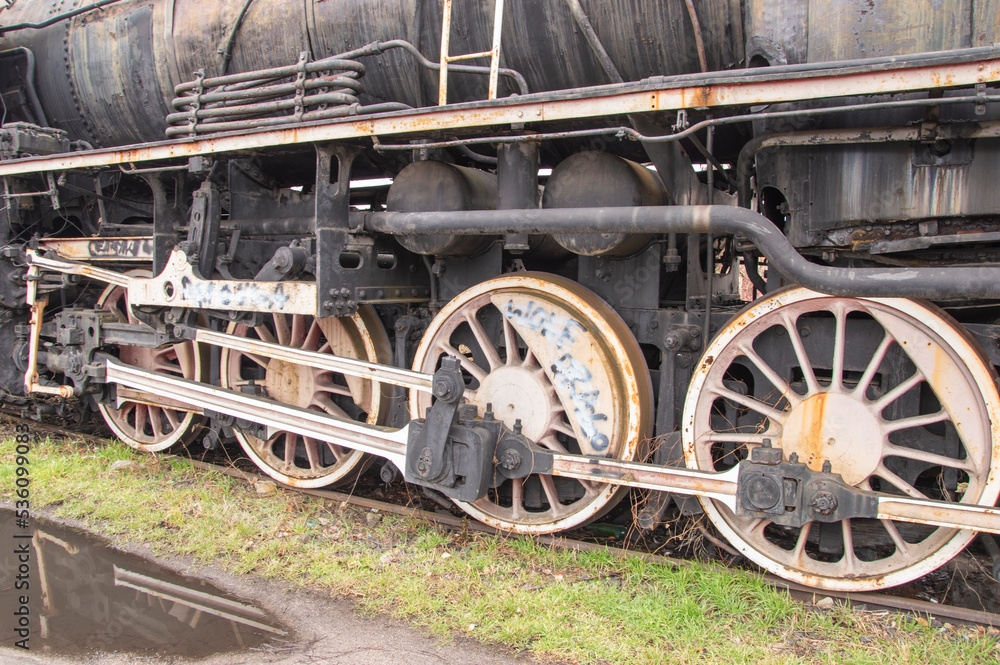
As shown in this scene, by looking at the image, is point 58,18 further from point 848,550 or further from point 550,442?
point 848,550

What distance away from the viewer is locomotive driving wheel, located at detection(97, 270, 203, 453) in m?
4.68

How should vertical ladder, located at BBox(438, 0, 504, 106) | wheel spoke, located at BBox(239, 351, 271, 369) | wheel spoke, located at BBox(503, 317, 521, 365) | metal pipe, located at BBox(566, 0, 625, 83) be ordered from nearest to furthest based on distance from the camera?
1. vertical ladder, located at BBox(438, 0, 504, 106)
2. metal pipe, located at BBox(566, 0, 625, 83)
3. wheel spoke, located at BBox(503, 317, 521, 365)
4. wheel spoke, located at BBox(239, 351, 271, 369)

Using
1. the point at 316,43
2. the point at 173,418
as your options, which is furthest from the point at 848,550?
the point at 173,418

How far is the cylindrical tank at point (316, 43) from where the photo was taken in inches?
120

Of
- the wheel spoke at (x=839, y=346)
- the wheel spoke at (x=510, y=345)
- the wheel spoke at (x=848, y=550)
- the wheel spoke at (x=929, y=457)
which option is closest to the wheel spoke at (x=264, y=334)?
the wheel spoke at (x=510, y=345)

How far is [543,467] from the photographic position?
3172 mm

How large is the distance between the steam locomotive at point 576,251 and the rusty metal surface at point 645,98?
1cm

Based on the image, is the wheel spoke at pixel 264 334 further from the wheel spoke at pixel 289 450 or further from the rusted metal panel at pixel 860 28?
the rusted metal panel at pixel 860 28

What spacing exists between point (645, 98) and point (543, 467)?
1582mm

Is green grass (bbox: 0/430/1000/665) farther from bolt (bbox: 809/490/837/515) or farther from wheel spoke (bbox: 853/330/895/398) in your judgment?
wheel spoke (bbox: 853/330/895/398)

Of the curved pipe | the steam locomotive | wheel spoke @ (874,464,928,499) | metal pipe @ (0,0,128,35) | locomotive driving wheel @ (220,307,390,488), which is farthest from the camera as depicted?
metal pipe @ (0,0,128,35)

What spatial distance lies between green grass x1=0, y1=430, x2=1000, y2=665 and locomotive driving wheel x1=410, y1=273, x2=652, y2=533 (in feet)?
0.79

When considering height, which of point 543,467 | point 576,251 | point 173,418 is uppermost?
point 576,251

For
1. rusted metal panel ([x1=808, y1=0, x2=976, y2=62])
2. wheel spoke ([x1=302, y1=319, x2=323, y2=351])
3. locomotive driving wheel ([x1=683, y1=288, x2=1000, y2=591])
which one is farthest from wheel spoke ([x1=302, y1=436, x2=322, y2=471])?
rusted metal panel ([x1=808, y1=0, x2=976, y2=62])
